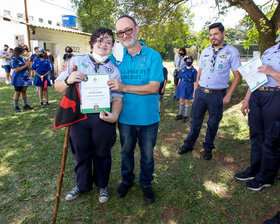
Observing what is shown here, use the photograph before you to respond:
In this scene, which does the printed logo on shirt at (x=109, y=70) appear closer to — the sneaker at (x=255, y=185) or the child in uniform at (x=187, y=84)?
the sneaker at (x=255, y=185)

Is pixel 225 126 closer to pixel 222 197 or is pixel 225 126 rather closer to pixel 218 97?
pixel 218 97

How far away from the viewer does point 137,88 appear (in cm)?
229

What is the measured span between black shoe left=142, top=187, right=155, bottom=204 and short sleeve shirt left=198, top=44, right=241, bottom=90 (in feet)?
6.66

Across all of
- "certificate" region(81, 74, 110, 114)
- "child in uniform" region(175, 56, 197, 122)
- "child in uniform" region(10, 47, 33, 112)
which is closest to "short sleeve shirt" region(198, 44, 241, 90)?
"certificate" region(81, 74, 110, 114)

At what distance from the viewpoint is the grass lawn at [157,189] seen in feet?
8.30

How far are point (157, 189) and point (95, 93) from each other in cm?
177

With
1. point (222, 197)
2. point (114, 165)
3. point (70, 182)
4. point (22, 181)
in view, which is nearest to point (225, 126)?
point (222, 197)

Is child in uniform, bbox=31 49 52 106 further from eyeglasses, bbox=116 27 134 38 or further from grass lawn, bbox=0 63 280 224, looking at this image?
eyeglasses, bbox=116 27 134 38

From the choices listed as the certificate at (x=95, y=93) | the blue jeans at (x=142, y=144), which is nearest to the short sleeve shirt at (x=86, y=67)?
the certificate at (x=95, y=93)

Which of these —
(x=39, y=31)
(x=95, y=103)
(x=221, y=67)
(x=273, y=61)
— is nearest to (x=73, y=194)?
(x=95, y=103)

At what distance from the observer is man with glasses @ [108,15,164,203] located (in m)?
2.30

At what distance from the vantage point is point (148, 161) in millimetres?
2639

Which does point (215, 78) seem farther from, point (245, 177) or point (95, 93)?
point (95, 93)

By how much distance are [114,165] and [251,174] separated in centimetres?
226
